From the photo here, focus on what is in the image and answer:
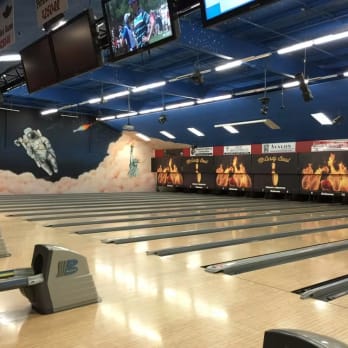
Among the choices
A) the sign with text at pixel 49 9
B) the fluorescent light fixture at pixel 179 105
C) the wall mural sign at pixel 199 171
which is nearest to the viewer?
the sign with text at pixel 49 9

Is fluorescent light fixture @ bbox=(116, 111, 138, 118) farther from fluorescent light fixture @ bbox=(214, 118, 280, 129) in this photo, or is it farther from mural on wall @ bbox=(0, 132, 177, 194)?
fluorescent light fixture @ bbox=(214, 118, 280, 129)

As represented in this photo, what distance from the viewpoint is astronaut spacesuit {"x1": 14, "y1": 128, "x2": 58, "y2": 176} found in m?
13.8

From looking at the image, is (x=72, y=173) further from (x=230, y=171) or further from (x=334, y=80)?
(x=334, y=80)

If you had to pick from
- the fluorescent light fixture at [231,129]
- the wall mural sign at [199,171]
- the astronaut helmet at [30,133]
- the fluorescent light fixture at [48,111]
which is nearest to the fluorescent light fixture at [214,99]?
the fluorescent light fixture at [231,129]

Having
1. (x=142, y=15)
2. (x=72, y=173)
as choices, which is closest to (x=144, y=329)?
(x=142, y=15)

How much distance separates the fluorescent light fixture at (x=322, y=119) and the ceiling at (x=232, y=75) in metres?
0.16

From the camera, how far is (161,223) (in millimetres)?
6238

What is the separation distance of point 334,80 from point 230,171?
18.3ft

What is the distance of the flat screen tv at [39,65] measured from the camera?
16.4ft

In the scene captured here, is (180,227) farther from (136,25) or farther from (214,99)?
(214,99)

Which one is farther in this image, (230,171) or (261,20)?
(230,171)

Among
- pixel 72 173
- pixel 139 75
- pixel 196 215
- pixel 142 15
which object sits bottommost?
pixel 196 215

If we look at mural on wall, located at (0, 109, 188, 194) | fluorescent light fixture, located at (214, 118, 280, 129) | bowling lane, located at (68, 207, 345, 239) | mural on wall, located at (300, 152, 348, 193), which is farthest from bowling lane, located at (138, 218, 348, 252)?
mural on wall, located at (0, 109, 188, 194)

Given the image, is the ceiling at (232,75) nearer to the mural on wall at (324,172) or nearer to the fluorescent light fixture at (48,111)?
the fluorescent light fixture at (48,111)
